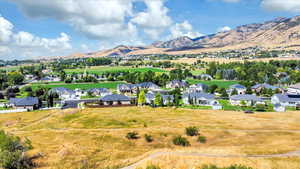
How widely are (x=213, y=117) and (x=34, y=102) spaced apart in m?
63.4

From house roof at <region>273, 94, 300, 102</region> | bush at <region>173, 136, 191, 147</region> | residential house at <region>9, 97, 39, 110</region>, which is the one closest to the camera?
bush at <region>173, 136, 191, 147</region>

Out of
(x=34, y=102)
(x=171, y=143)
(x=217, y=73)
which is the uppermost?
(x=217, y=73)

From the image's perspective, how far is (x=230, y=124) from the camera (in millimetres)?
49281

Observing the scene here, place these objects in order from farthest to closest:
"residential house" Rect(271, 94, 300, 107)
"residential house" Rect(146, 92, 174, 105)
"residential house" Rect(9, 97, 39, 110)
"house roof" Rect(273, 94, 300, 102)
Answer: "residential house" Rect(146, 92, 174, 105) < "residential house" Rect(9, 97, 39, 110) < "house roof" Rect(273, 94, 300, 102) < "residential house" Rect(271, 94, 300, 107)

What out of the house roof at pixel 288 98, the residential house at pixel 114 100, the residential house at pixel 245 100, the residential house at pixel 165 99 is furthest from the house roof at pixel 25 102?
the house roof at pixel 288 98

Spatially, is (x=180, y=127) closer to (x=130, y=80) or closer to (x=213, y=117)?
(x=213, y=117)

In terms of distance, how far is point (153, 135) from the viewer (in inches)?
1657

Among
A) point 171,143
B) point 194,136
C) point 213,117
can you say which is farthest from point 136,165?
A: point 213,117

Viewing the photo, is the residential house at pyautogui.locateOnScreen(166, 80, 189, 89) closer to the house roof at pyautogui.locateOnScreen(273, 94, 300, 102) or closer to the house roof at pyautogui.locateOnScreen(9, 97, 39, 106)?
the house roof at pyautogui.locateOnScreen(273, 94, 300, 102)

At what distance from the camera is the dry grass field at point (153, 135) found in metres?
26.7

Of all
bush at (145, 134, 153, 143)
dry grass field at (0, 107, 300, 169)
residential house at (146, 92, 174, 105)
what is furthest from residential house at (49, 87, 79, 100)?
bush at (145, 134, 153, 143)

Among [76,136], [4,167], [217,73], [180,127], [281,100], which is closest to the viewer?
[4,167]

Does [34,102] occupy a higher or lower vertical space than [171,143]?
higher

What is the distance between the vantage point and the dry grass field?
26656mm
